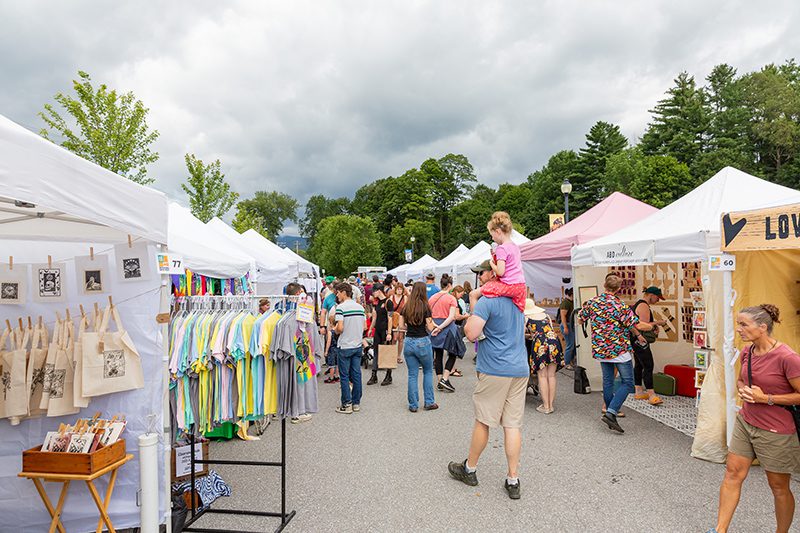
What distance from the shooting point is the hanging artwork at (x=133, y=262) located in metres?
3.04

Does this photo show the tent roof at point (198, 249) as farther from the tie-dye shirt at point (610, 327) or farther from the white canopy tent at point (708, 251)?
the white canopy tent at point (708, 251)

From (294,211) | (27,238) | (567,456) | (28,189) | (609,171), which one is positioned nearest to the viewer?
(28,189)

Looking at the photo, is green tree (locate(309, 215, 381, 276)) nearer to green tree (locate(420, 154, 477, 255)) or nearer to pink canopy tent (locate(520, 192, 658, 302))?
green tree (locate(420, 154, 477, 255))

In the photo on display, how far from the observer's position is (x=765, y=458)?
9.48 feet

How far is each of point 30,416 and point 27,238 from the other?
124 centimetres

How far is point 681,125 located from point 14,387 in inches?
1760

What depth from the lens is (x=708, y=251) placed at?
15.5ft

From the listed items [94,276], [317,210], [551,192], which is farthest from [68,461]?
[317,210]

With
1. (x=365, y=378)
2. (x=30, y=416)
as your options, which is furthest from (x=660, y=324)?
(x=30, y=416)

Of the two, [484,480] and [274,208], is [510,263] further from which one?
[274,208]

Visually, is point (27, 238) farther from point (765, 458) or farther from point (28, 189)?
point (765, 458)

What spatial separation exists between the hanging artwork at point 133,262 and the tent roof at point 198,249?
9.23 feet

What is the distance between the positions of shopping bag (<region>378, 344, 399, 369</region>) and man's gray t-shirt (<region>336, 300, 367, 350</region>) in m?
1.95

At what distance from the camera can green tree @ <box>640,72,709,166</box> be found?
120 feet
